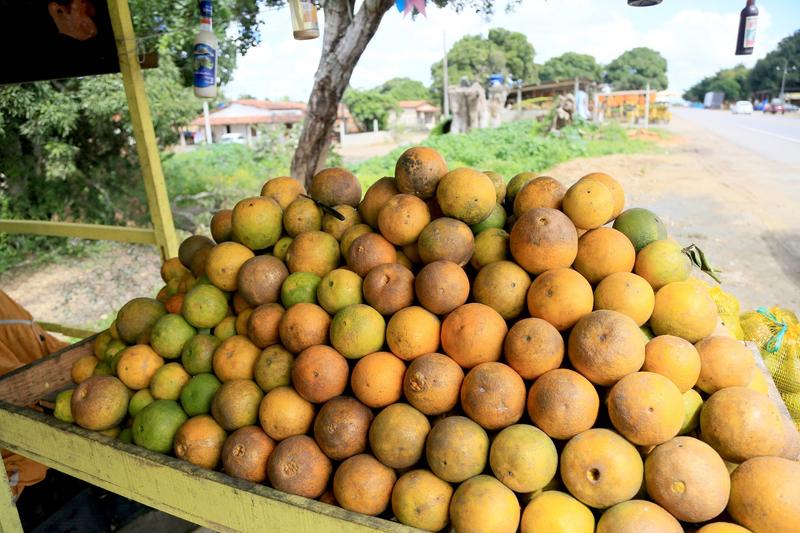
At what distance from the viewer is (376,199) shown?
207 cm

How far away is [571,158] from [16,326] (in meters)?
16.5

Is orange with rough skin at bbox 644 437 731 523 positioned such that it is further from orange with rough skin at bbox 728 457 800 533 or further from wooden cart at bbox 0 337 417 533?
wooden cart at bbox 0 337 417 533

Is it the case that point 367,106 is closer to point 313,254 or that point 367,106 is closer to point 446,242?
point 313,254

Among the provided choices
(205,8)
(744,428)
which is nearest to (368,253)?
(744,428)

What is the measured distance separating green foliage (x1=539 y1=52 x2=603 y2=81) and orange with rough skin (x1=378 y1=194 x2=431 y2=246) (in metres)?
59.5

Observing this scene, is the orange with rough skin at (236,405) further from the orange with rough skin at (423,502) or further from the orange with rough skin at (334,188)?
the orange with rough skin at (334,188)

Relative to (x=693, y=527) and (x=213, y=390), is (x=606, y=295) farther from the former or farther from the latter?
(x=213, y=390)

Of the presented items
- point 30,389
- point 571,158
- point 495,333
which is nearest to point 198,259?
point 30,389

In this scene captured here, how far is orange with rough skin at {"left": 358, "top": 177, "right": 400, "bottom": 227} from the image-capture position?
206 centimetres

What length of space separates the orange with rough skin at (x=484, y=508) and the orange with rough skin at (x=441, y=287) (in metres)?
0.54

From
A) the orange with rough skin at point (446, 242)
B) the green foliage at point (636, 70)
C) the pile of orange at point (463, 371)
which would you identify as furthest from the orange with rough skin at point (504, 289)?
the green foliage at point (636, 70)

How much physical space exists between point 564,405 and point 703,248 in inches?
299

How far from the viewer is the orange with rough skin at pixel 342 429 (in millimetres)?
1559

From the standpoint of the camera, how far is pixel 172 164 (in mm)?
11398
